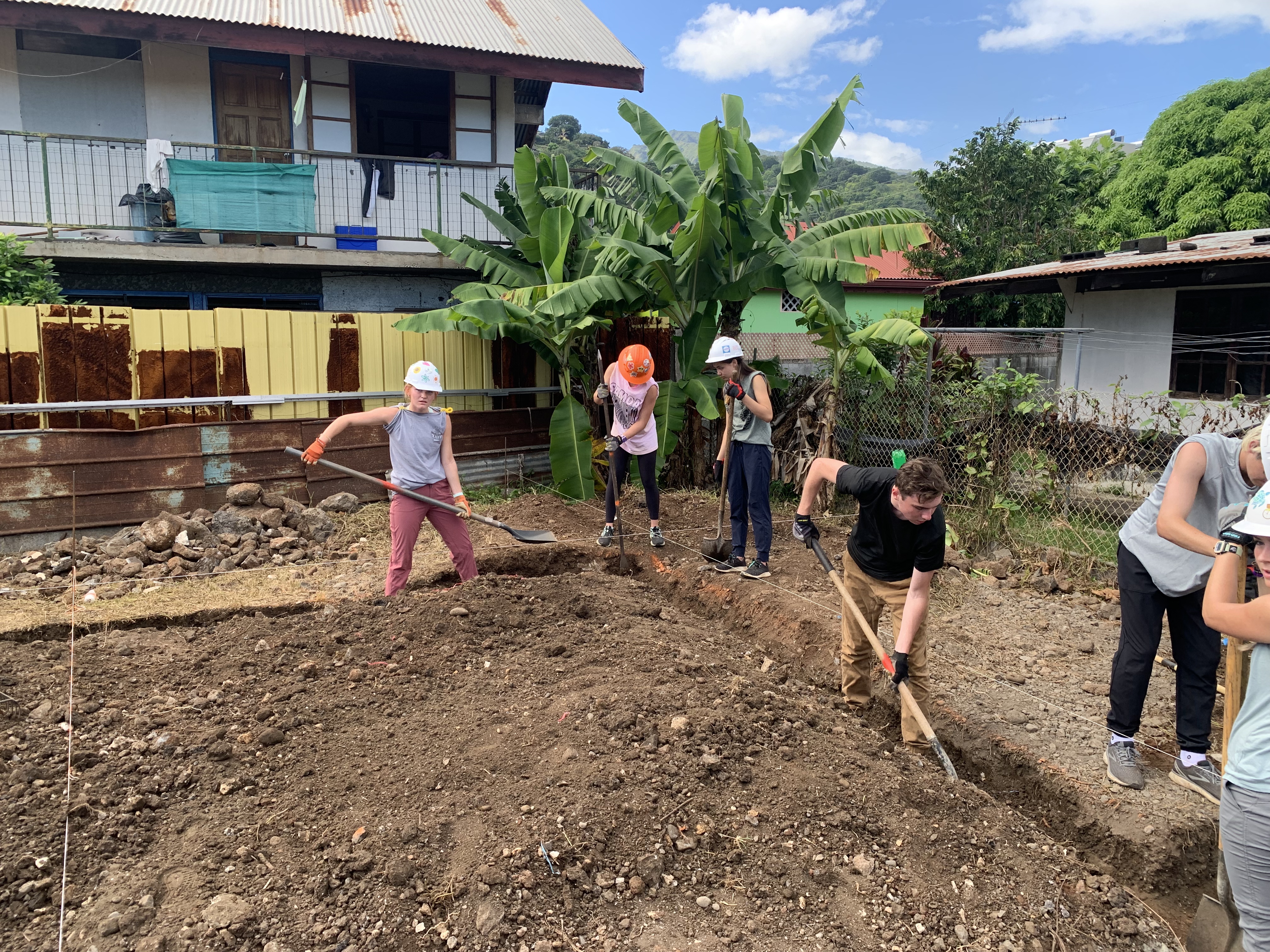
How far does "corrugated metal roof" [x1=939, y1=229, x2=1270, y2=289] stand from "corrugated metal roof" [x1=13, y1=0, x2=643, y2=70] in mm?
7275

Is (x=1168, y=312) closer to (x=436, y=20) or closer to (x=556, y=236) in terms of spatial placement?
(x=556, y=236)

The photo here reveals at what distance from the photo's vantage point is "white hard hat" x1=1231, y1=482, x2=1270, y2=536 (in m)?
2.24

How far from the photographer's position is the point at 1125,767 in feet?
13.6

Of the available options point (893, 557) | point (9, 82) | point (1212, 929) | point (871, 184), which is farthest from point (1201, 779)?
point (871, 184)

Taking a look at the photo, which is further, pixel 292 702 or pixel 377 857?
pixel 292 702

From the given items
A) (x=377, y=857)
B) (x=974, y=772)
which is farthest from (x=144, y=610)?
(x=974, y=772)

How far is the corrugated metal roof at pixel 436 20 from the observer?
34.1 feet

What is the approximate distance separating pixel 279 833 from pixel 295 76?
1137 centimetres

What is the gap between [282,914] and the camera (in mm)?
2975

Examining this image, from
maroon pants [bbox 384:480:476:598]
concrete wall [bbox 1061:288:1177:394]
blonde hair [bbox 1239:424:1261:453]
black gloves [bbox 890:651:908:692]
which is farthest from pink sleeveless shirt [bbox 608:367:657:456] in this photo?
concrete wall [bbox 1061:288:1177:394]

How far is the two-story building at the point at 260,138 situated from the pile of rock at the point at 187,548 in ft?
14.8

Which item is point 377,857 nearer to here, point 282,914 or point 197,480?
point 282,914

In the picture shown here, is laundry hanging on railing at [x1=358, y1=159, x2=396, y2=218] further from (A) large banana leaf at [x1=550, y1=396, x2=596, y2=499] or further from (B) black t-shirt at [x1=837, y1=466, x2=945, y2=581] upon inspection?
(B) black t-shirt at [x1=837, y1=466, x2=945, y2=581]

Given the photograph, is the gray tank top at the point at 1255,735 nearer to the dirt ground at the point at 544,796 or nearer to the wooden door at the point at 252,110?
the dirt ground at the point at 544,796
